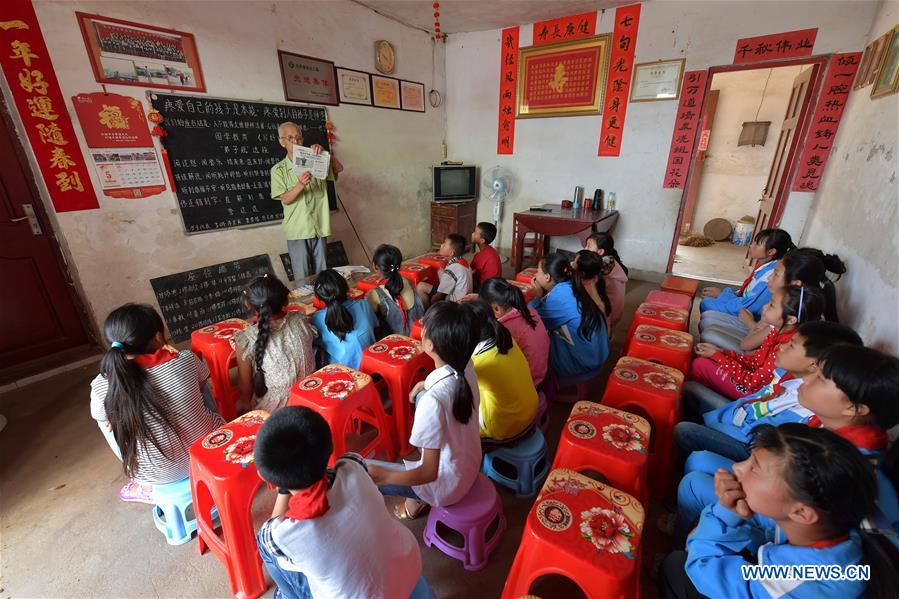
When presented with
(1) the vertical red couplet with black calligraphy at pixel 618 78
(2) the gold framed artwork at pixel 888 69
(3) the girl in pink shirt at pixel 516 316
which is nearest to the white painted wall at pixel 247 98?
(1) the vertical red couplet with black calligraphy at pixel 618 78

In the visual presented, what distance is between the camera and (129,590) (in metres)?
1.47

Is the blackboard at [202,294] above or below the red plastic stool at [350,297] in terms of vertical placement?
below

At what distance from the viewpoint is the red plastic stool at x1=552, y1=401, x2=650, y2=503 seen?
1.37 metres

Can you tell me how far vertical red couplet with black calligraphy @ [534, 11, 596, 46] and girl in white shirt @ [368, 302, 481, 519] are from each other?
16.3 ft

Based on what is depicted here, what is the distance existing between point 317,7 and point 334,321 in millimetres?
3855

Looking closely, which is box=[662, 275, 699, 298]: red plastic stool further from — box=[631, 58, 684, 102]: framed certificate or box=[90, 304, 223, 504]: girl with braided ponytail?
box=[90, 304, 223, 504]: girl with braided ponytail

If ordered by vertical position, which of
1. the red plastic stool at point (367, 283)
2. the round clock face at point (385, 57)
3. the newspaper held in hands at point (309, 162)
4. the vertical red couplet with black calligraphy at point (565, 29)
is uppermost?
the vertical red couplet with black calligraphy at point (565, 29)

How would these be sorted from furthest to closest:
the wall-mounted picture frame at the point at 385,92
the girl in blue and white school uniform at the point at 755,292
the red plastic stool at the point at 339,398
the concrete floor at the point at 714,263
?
the concrete floor at the point at 714,263 → the wall-mounted picture frame at the point at 385,92 → the girl in blue and white school uniform at the point at 755,292 → the red plastic stool at the point at 339,398

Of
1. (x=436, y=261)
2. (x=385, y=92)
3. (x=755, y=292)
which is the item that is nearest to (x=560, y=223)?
(x=436, y=261)

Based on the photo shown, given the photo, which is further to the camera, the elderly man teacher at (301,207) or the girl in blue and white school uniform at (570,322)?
the elderly man teacher at (301,207)

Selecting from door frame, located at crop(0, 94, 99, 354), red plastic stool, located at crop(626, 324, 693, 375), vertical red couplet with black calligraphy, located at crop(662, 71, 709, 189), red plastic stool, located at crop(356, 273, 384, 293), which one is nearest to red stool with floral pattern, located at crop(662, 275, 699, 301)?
red plastic stool, located at crop(626, 324, 693, 375)

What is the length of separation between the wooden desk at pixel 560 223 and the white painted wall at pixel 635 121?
0.40m

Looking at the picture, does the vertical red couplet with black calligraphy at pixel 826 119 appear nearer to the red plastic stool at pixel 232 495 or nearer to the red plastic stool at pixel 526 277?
the red plastic stool at pixel 526 277

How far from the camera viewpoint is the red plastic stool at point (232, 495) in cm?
130
